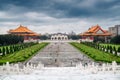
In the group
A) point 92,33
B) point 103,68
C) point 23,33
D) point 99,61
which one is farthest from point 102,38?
point 103,68

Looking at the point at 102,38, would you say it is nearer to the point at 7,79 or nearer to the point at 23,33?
the point at 23,33

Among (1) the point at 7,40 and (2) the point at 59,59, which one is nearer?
(2) the point at 59,59

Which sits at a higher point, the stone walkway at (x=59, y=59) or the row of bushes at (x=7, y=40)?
the row of bushes at (x=7, y=40)

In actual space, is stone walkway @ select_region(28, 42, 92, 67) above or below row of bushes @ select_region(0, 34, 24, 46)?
below

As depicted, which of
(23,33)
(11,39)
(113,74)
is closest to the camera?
(113,74)

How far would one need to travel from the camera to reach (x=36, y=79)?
11.4 m

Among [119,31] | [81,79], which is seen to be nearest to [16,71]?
[81,79]

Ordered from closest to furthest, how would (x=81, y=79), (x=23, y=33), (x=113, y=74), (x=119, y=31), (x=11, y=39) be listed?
(x=81, y=79), (x=113, y=74), (x=11, y=39), (x=23, y=33), (x=119, y=31)

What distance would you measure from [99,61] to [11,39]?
3963 cm

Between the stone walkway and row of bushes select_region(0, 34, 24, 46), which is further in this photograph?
row of bushes select_region(0, 34, 24, 46)

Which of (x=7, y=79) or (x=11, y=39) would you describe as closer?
(x=7, y=79)

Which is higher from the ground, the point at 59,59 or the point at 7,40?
the point at 7,40

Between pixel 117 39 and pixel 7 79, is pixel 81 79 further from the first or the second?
pixel 117 39

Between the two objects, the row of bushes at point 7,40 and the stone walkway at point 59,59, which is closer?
the stone walkway at point 59,59
